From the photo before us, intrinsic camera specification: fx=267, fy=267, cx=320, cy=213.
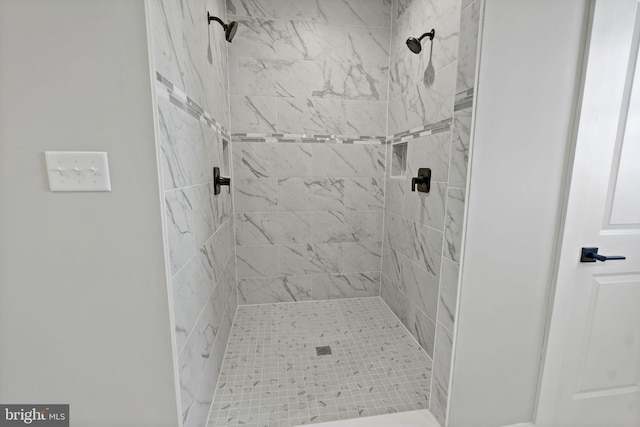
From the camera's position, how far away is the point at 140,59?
819 mm

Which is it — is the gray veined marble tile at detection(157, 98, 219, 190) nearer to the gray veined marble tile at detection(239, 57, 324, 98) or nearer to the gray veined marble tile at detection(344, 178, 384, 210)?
the gray veined marble tile at detection(239, 57, 324, 98)

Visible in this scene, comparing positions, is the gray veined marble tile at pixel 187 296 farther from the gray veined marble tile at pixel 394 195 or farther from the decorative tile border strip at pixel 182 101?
the gray veined marble tile at pixel 394 195

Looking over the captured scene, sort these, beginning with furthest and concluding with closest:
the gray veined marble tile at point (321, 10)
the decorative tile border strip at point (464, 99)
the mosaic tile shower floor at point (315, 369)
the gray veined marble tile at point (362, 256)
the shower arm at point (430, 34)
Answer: the gray veined marble tile at point (362, 256), the gray veined marble tile at point (321, 10), the shower arm at point (430, 34), the mosaic tile shower floor at point (315, 369), the decorative tile border strip at point (464, 99)

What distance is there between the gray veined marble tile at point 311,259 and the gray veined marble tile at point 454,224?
60.3 inches

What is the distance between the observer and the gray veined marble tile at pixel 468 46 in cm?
100

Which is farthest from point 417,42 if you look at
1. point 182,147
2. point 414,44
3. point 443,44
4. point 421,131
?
point 182,147

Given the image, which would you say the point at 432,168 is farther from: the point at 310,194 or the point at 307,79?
the point at 307,79

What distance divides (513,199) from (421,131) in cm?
107

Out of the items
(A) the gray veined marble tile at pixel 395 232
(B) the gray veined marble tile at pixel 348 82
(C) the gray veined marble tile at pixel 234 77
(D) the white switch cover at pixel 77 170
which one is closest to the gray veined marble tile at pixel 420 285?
(A) the gray veined marble tile at pixel 395 232

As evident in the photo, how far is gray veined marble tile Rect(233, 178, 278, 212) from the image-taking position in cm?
245

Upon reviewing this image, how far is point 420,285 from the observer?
2.03 m

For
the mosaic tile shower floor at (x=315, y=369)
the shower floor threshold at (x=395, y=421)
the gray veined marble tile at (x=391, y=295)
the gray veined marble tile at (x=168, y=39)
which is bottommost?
the mosaic tile shower floor at (x=315, y=369)

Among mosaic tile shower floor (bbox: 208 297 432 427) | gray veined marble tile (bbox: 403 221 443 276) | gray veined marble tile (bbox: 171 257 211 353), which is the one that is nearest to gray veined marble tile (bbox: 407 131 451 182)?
gray veined marble tile (bbox: 403 221 443 276)

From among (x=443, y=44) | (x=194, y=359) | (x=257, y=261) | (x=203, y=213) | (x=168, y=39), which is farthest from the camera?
(x=257, y=261)
